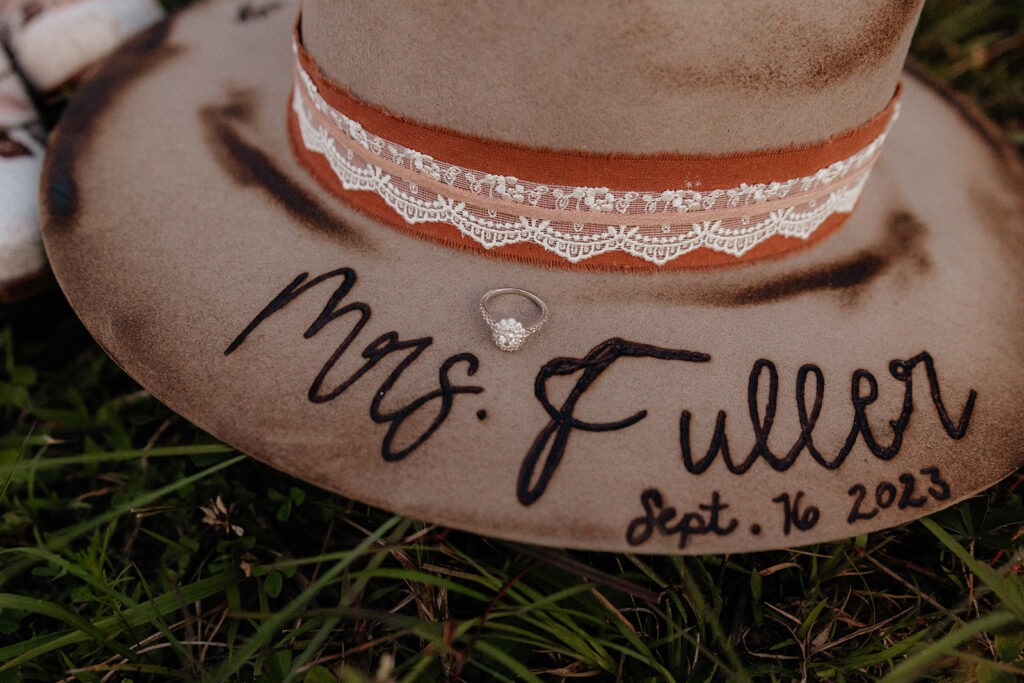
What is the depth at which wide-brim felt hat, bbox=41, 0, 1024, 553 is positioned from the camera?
92 cm

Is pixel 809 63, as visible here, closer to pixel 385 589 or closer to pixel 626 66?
pixel 626 66

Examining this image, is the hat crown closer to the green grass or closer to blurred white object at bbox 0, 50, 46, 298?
the green grass

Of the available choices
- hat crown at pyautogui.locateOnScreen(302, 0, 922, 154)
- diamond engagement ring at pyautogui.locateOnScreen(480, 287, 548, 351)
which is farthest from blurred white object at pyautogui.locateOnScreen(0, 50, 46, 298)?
diamond engagement ring at pyautogui.locateOnScreen(480, 287, 548, 351)

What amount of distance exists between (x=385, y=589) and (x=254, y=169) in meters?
0.78

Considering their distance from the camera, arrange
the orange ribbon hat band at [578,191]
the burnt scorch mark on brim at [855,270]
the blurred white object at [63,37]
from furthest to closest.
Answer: the blurred white object at [63,37]
the burnt scorch mark on brim at [855,270]
the orange ribbon hat band at [578,191]

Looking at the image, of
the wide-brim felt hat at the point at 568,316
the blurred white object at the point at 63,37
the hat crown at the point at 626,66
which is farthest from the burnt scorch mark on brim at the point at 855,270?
the blurred white object at the point at 63,37

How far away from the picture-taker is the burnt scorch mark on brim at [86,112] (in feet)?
4.05

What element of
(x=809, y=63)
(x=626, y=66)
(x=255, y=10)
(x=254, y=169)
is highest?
Result: (x=255, y=10)

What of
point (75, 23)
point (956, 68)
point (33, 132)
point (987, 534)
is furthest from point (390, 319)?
point (956, 68)

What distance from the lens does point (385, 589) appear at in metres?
1.15

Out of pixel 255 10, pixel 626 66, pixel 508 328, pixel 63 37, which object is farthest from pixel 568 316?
pixel 63 37

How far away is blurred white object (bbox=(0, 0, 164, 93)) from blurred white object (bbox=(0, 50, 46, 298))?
0.23m

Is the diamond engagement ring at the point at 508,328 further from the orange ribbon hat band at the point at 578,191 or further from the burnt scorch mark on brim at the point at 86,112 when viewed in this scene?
the burnt scorch mark on brim at the point at 86,112

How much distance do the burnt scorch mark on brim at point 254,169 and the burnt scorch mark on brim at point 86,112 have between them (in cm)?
22
